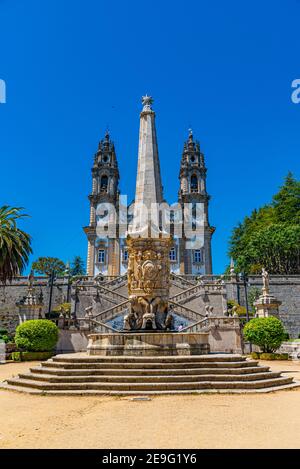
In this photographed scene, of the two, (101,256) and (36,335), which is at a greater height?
(101,256)

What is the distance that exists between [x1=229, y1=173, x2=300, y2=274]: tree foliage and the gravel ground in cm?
3767

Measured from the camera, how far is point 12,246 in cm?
2502

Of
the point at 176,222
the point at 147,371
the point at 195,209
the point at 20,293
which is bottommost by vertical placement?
the point at 147,371

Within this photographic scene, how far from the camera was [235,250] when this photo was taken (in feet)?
192

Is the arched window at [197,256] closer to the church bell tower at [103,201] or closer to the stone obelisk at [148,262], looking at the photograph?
the church bell tower at [103,201]

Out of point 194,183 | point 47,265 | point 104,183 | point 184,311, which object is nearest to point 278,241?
point 194,183

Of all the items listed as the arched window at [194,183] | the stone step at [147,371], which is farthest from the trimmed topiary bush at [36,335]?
the arched window at [194,183]

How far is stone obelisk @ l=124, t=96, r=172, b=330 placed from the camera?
13609 millimetres

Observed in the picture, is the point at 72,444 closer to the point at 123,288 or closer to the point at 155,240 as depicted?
the point at 155,240

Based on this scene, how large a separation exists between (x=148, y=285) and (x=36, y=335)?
10.7 m

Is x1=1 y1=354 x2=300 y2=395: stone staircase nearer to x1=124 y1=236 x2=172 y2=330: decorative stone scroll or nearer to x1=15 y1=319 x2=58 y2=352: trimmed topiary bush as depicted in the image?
x1=124 y1=236 x2=172 y2=330: decorative stone scroll

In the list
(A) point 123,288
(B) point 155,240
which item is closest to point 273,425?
(B) point 155,240

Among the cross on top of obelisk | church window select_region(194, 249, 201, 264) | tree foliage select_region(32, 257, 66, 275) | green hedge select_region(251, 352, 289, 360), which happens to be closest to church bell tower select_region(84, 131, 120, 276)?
church window select_region(194, 249, 201, 264)

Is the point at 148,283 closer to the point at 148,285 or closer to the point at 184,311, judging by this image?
the point at 148,285
